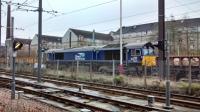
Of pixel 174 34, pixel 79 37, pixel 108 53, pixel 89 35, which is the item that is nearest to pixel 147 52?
pixel 108 53

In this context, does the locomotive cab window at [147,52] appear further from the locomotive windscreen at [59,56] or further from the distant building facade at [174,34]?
the locomotive windscreen at [59,56]

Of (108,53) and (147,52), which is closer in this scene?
(147,52)

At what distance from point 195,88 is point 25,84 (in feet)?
38.5

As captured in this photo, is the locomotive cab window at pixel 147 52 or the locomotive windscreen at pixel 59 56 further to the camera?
the locomotive windscreen at pixel 59 56

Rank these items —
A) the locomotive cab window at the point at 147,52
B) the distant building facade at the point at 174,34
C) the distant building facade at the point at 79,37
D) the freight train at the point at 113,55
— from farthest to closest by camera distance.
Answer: the distant building facade at the point at 79,37, the distant building facade at the point at 174,34, the locomotive cab window at the point at 147,52, the freight train at the point at 113,55

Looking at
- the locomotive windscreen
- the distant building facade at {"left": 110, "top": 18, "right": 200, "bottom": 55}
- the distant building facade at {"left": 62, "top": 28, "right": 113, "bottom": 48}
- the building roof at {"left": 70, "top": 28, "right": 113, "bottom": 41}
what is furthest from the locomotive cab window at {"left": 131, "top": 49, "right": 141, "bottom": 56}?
the building roof at {"left": 70, "top": 28, "right": 113, "bottom": 41}

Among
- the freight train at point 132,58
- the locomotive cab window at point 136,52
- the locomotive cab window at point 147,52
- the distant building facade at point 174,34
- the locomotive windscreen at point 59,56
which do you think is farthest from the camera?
the distant building facade at point 174,34

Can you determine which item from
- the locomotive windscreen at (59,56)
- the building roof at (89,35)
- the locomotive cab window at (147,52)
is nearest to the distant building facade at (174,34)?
the locomotive cab window at (147,52)

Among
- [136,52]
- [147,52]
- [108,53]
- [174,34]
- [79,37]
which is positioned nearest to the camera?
[147,52]

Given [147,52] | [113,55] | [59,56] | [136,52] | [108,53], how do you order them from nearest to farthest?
[147,52] → [136,52] → [113,55] → [108,53] → [59,56]

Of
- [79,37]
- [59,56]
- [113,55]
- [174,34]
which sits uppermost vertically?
[79,37]

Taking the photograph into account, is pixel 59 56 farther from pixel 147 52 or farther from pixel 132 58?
pixel 147 52

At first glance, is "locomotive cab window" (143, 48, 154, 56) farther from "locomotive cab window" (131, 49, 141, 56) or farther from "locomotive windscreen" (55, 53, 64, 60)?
"locomotive windscreen" (55, 53, 64, 60)

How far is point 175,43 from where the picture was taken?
196ft
